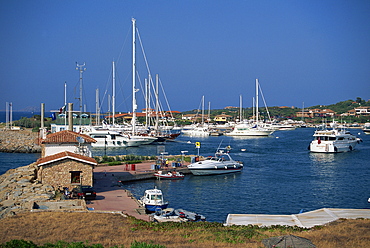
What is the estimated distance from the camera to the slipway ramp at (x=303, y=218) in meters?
24.0

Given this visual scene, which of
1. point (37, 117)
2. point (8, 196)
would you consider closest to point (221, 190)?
point (8, 196)

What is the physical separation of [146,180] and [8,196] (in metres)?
16.8

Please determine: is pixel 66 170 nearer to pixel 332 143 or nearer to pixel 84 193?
pixel 84 193

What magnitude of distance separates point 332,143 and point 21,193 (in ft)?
202

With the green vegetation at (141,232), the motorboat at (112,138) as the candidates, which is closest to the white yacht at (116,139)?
the motorboat at (112,138)

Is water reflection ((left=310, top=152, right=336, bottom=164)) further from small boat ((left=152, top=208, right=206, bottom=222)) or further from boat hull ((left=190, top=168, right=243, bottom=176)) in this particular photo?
small boat ((left=152, top=208, right=206, bottom=222))

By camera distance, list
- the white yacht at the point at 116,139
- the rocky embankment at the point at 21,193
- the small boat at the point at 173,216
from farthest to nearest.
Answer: the white yacht at the point at 116,139
the small boat at the point at 173,216
the rocky embankment at the point at 21,193

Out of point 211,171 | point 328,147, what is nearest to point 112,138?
point 328,147

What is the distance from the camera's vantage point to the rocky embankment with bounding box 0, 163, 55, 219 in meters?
24.4

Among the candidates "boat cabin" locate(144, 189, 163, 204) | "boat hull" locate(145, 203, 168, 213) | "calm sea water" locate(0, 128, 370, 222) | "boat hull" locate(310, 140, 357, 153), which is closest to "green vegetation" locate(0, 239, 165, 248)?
"boat hull" locate(145, 203, 168, 213)

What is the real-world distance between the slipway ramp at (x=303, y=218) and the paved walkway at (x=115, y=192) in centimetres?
557

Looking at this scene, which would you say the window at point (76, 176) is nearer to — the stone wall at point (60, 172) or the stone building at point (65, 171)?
the stone building at point (65, 171)

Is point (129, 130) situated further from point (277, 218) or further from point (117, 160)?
point (277, 218)

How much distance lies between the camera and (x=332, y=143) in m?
77.6
